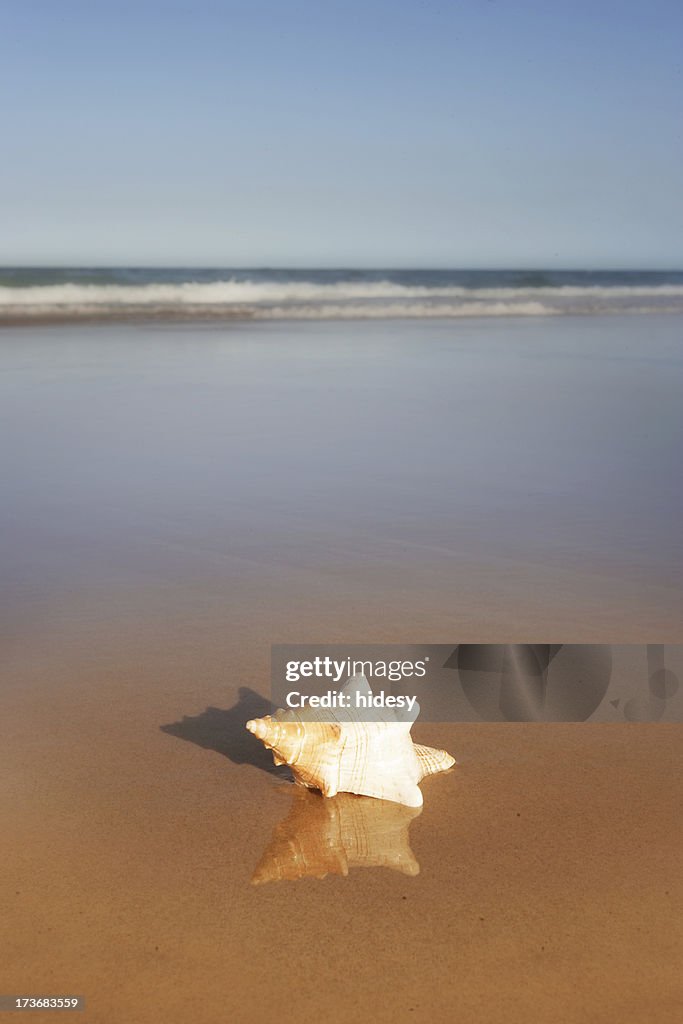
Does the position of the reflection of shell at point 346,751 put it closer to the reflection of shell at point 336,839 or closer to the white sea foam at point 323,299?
the reflection of shell at point 336,839

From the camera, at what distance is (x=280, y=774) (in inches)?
111

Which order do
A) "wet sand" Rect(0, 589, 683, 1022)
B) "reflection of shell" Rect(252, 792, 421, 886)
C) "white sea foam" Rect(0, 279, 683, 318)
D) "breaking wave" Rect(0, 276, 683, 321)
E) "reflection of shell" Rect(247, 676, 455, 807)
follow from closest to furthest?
1. "wet sand" Rect(0, 589, 683, 1022)
2. "reflection of shell" Rect(252, 792, 421, 886)
3. "reflection of shell" Rect(247, 676, 455, 807)
4. "breaking wave" Rect(0, 276, 683, 321)
5. "white sea foam" Rect(0, 279, 683, 318)

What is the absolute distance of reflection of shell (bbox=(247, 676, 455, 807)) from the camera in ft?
8.61

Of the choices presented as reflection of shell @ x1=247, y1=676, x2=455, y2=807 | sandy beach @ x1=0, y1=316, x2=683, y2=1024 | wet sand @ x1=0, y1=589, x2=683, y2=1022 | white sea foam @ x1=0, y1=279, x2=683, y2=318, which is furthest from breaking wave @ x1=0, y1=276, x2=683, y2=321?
reflection of shell @ x1=247, y1=676, x2=455, y2=807

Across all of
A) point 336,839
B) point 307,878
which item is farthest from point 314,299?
point 307,878

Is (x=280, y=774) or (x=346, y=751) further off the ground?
(x=346, y=751)

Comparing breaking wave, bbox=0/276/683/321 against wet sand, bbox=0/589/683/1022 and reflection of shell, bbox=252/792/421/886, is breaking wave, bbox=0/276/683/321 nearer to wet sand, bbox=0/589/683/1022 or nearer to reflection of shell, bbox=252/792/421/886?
wet sand, bbox=0/589/683/1022

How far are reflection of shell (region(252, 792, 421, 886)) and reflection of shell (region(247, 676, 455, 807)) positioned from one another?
35 millimetres

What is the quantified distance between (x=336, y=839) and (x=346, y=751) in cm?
21

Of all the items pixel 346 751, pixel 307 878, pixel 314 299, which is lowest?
pixel 307 878

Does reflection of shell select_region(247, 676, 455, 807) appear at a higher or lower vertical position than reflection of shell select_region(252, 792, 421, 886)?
higher

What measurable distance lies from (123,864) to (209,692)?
0.89 metres

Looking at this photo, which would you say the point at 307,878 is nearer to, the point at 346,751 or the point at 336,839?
the point at 336,839

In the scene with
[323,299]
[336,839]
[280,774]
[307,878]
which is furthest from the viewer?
[323,299]
